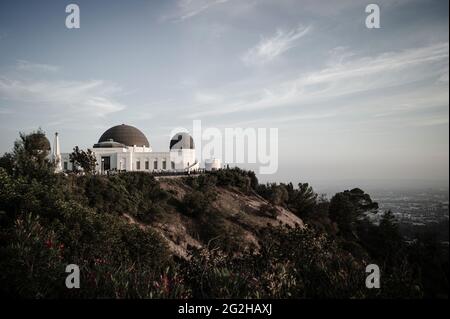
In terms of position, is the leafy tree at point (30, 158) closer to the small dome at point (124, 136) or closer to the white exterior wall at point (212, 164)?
the small dome at point (124, 136)

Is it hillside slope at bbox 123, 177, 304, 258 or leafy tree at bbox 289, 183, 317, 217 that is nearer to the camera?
hillside slope at bbox 123, 177, 304, 258

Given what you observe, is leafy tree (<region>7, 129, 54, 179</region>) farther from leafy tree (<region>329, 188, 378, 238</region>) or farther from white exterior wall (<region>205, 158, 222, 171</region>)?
leafy tree (<region>329, 188, 378, 238</region>)

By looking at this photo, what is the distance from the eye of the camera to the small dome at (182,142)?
4153 cm

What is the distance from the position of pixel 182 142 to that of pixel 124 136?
26.6 ft

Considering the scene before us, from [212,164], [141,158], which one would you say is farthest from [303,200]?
[141,158]

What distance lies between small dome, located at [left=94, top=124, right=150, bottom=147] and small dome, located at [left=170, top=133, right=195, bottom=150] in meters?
3.91

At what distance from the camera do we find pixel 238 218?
92.9 feet

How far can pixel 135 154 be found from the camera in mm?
37188

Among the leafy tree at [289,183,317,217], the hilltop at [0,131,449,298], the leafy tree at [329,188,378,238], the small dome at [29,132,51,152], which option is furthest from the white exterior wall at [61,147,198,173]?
the leafy tree at [329,188,378,238]

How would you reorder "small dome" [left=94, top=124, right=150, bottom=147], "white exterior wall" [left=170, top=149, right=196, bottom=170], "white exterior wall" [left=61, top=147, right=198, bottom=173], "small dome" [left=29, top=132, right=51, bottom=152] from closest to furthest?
"small dome" [left=29, top=132, right=51, bottom=152] < "white exterior wall" [left=61, top=147, right=198, bottom=173] < "white exterior wall" [left=170, top=149, right=196, bottom=170] < "small dome" [left=94, top=124, right=150, bottom=147]

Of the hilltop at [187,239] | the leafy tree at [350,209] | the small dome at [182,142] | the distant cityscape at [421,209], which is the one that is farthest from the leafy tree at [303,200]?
the small dome at [182,142]

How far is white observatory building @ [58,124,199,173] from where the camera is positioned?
117 feet
